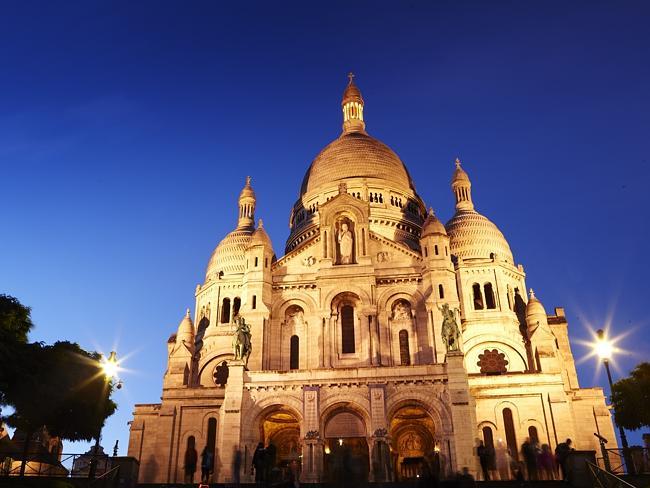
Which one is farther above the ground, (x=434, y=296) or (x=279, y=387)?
(x=434, y=296)

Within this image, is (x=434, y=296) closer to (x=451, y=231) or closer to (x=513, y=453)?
(x=513, y=453)

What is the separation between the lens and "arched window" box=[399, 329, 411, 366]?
4466cm

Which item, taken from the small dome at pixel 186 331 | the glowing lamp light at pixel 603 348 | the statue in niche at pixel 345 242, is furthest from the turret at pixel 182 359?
the glowing lamp light at pixel 603 348

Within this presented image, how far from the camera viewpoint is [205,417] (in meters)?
48.8

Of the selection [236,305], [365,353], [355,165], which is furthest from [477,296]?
[236,305]

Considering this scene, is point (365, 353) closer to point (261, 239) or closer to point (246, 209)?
point (261, 239)

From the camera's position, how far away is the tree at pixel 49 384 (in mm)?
33875

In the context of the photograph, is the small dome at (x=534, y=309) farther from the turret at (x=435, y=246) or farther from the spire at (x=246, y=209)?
the spire at (x=246, y=209)

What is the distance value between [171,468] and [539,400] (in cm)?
2652

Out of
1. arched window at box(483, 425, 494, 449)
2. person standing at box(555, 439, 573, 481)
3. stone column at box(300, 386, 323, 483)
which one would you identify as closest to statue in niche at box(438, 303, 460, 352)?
stone column at box(300, 386, 323, 483)

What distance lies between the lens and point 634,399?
4200cm

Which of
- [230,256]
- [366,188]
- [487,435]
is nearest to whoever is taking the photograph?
[487,435]

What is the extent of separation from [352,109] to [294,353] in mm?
38013

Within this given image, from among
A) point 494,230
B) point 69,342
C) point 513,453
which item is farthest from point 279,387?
point 494,230
